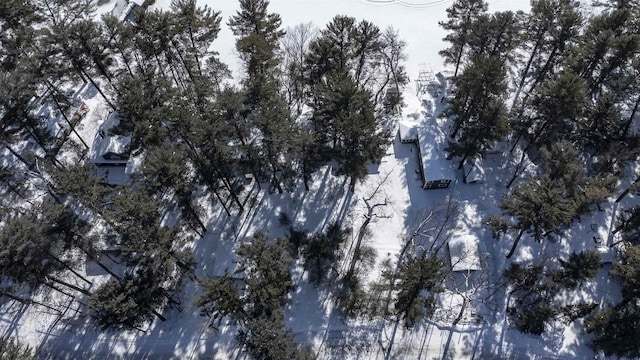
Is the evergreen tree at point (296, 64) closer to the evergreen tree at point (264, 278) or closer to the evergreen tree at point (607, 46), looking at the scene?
the evergreen tree at point (264, 278)

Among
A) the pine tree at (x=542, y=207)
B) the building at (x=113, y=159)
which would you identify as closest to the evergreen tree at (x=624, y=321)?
the pine tree at (x=542, y=207)

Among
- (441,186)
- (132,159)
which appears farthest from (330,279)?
(132,159)

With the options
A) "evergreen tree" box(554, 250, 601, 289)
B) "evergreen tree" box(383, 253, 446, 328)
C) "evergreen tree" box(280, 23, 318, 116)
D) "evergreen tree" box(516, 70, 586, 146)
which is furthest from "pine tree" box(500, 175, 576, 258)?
"evergreen tree" box(280, 23, 318, 116)

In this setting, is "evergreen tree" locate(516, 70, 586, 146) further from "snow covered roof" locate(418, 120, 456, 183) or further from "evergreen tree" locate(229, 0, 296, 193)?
"evergreen tree" locate(229, 0, 296, 193)

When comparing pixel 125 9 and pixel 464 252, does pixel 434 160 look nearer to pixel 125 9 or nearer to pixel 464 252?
pixel 464 252

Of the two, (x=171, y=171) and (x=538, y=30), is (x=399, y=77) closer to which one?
(x=538, y=30)
